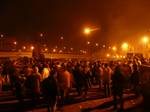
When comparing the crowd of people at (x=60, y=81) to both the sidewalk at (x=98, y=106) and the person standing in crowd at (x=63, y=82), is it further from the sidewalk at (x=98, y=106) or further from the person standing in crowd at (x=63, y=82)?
the sidewalk at (x=98, y=106)

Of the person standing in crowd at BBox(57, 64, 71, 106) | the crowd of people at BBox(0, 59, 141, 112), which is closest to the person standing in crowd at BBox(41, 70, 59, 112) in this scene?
the crowd of people at BBox(0, 59, 141, 112)

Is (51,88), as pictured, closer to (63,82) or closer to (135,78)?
(63,82)

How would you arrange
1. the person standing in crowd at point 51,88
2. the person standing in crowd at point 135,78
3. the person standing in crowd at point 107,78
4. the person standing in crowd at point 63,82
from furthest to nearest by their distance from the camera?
the person standing in crowd at point 135,78
the person standing in crowd at point 107,78
the person standing in crowd at point 63,82
the person standing in crowd at point 51,88

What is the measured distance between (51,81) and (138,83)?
27.1 ft

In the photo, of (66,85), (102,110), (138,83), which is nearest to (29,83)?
(66,85)

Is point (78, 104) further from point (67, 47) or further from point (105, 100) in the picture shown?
point (67, 47)

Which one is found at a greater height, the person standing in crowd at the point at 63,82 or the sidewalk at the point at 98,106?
the person standing in crowd at the point at 63,82

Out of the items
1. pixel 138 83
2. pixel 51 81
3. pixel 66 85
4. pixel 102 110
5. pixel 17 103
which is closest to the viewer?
pixel 51 81

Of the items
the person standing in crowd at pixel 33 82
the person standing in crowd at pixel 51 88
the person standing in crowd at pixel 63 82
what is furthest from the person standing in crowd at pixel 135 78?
the person standing in crowd at pixel 51 88

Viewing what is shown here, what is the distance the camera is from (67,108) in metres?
15.5

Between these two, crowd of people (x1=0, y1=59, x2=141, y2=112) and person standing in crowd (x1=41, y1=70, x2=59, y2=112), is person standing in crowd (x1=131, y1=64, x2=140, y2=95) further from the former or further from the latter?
person standing in crowd (x1=41, y1=70, x2=59, y2=112)

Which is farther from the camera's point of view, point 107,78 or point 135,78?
point 135,78

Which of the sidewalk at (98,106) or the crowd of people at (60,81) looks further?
the sidewalk at (98,106)

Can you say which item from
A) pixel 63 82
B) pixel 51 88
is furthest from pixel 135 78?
pixel 51 88
